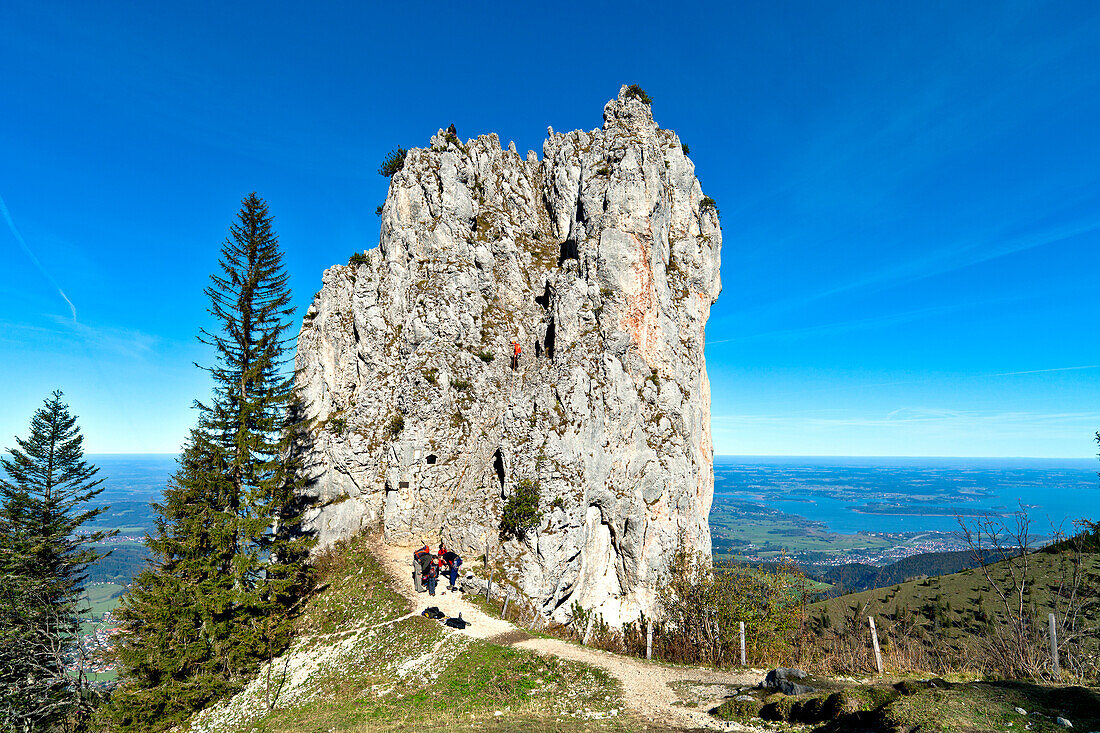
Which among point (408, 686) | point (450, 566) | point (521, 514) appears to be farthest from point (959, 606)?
point (408, 686)

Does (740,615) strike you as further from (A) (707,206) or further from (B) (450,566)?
(A) (707,206)

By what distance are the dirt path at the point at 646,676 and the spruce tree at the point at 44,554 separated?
18.1 m

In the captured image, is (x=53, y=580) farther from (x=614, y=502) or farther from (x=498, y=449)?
(x=614, y=502)

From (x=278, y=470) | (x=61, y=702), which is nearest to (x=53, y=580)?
(x=61, y=702)

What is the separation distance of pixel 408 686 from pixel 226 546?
1321cm

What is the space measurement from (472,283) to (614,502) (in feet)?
86.1

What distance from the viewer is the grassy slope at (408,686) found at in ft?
49.1

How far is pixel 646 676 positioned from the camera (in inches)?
676

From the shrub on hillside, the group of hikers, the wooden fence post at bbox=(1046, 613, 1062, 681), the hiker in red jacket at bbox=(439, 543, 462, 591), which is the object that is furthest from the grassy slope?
the wooden fence post at bbox=(1046, 613, 1062, 681)

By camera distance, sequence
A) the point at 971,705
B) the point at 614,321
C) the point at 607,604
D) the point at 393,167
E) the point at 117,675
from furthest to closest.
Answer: the point at 393,167
the point at 614,321
the point at 607,604
the point at 117,675
the point at 971,705

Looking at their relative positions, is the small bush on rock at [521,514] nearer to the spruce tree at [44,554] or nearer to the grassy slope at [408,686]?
the grassy slope at [408,686]

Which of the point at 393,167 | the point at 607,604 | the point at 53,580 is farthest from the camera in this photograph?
the point at 393,167

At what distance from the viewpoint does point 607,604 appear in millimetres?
38938

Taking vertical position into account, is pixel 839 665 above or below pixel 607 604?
above
